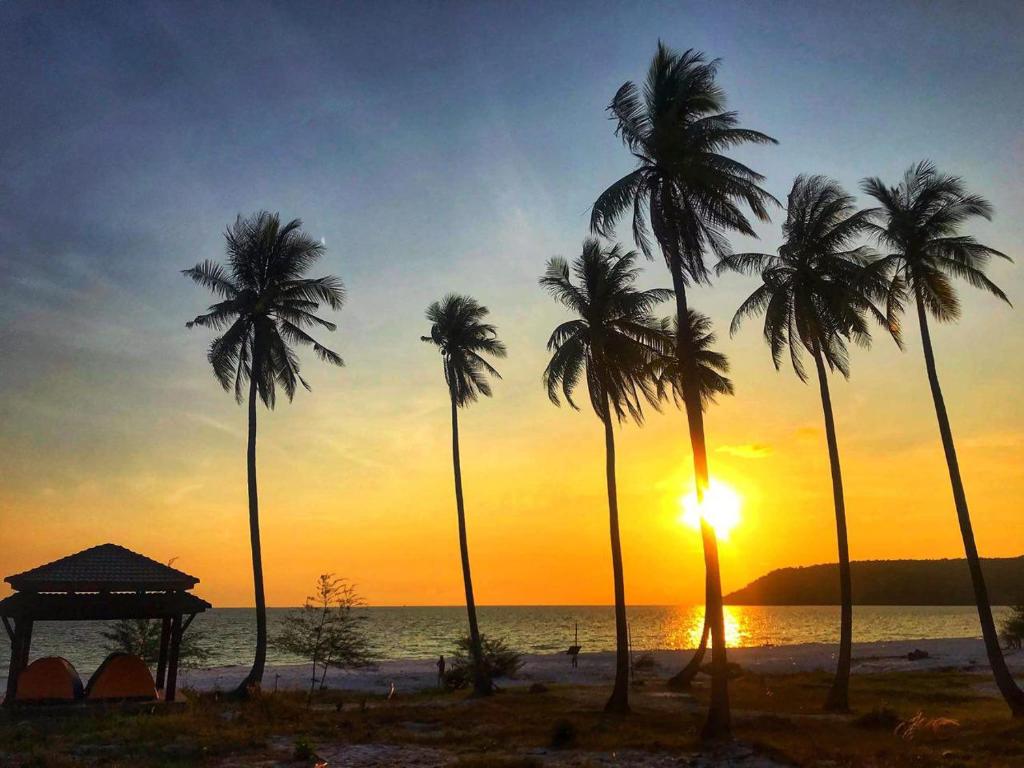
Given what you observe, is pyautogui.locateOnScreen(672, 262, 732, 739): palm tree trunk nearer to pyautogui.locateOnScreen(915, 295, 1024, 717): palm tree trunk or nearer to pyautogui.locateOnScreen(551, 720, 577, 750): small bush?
pyautogui.locateOnScreen(551, 720, 577, 750): small bush

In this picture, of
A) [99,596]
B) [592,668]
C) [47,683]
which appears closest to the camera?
[47,683]

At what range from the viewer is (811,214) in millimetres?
26141

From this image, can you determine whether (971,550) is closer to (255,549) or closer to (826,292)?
(826,292)

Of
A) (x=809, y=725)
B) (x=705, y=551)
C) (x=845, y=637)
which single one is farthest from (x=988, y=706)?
(x=705, y=551)

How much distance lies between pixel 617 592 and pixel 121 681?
1750 centimetres

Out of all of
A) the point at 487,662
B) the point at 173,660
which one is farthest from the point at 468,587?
the point at 173,660

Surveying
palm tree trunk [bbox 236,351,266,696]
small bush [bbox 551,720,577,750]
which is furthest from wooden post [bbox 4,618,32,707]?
small bush [bbox 551,720,577,750]

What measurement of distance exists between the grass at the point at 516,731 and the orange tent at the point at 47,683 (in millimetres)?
908

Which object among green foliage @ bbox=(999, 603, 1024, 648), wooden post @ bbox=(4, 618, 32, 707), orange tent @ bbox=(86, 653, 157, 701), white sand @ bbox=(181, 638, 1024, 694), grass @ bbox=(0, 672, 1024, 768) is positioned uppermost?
wooden post @ bbox=(4, 618, 32, 707)

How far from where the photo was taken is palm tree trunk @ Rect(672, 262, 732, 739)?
1883 cm

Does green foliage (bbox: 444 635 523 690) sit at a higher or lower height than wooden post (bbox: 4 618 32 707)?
lower

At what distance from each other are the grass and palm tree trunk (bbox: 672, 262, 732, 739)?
3.59 feet

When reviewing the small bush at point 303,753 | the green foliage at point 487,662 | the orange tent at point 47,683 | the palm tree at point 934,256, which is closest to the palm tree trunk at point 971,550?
the palm tree at point 934,256

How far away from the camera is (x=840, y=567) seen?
972 inches
